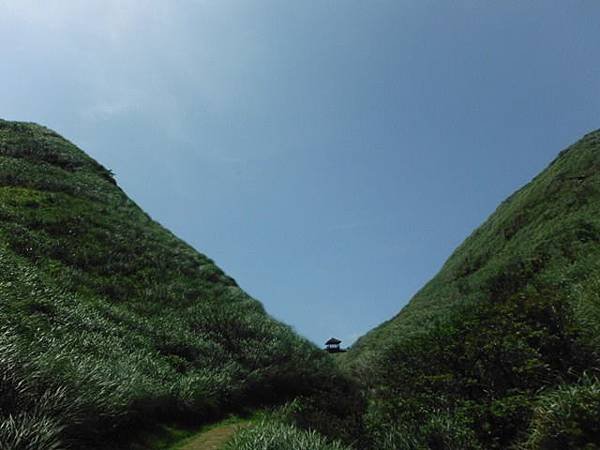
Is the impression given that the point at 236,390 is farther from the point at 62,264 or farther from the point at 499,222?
the point at 499,222

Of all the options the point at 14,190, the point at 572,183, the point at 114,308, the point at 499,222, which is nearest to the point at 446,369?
the point at 114,308

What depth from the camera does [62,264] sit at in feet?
60.2

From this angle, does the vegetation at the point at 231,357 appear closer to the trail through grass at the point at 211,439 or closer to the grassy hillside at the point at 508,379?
the grassy hillside at the point at 508,379

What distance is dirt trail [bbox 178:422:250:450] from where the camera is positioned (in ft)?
30.6

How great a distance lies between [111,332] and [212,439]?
527 centimetres

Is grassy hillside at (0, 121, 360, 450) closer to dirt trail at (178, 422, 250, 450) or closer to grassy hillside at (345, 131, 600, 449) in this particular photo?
dirt trail at (178, 422, 250, 450)

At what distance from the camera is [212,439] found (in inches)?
391

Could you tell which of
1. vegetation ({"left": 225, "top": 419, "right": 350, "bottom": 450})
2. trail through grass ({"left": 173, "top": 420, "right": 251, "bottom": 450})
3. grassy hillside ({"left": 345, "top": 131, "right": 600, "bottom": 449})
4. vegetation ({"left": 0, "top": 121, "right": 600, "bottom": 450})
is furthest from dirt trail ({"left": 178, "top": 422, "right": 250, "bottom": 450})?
grassy hillside ({"left": 345, "top": 131, "right": 600, "bottom": 449})

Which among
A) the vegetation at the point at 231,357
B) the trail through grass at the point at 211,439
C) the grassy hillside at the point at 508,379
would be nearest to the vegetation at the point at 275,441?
the vegetation at the point at 231,357

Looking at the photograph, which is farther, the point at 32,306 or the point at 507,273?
the point at 507,273

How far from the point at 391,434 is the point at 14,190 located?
25597 mm

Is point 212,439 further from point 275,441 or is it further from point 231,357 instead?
point 231,357

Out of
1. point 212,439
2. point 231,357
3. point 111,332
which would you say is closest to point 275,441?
point 212,439

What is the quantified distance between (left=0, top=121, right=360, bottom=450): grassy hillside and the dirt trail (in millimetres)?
1011
